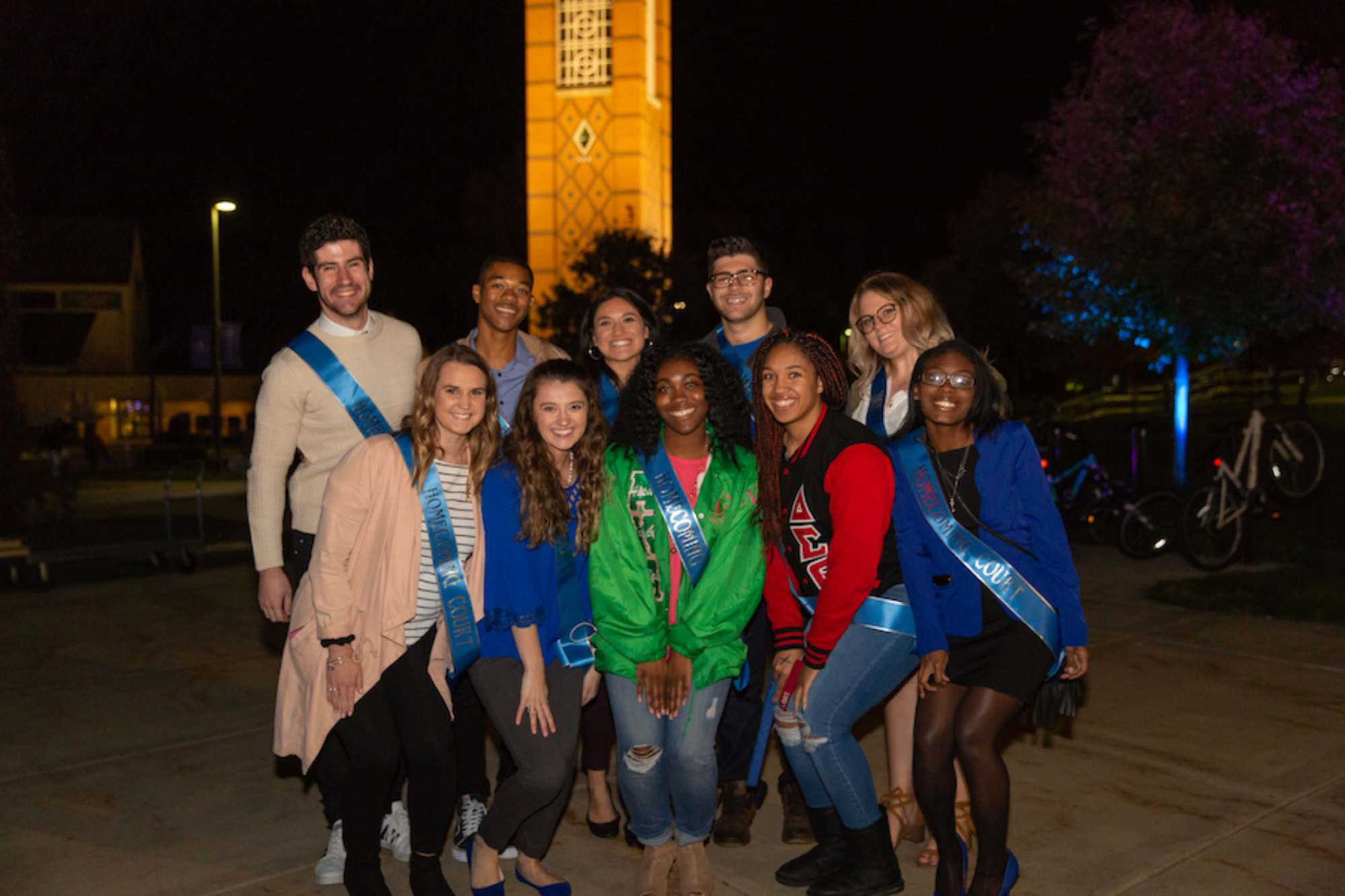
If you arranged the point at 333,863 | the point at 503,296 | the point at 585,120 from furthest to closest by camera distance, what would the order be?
1. the point at 585,120
2. the point at 503,296
3. the point at 333,863

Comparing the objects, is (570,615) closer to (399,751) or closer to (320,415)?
(399,751)

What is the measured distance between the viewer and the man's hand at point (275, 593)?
394 centimetres

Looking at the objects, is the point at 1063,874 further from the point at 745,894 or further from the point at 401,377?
the point at 401,377

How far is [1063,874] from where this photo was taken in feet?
12.9

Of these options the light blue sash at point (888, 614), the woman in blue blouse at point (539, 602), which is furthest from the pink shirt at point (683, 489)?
the light blue sash at point (888, 614)

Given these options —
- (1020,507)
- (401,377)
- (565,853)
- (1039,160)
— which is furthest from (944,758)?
(1039,160)

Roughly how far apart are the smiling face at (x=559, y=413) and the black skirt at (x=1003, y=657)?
1.40 metres

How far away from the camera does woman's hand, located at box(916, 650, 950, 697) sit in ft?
11.5

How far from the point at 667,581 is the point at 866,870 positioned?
1169 millimetres

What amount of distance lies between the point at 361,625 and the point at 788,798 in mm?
1866

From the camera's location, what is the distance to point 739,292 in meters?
4.60

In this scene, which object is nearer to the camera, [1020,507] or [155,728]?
[1020,507]

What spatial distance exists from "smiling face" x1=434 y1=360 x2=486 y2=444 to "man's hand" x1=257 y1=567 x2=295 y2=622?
828 mm

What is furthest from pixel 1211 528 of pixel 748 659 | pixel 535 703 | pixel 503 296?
pixel 535 703
